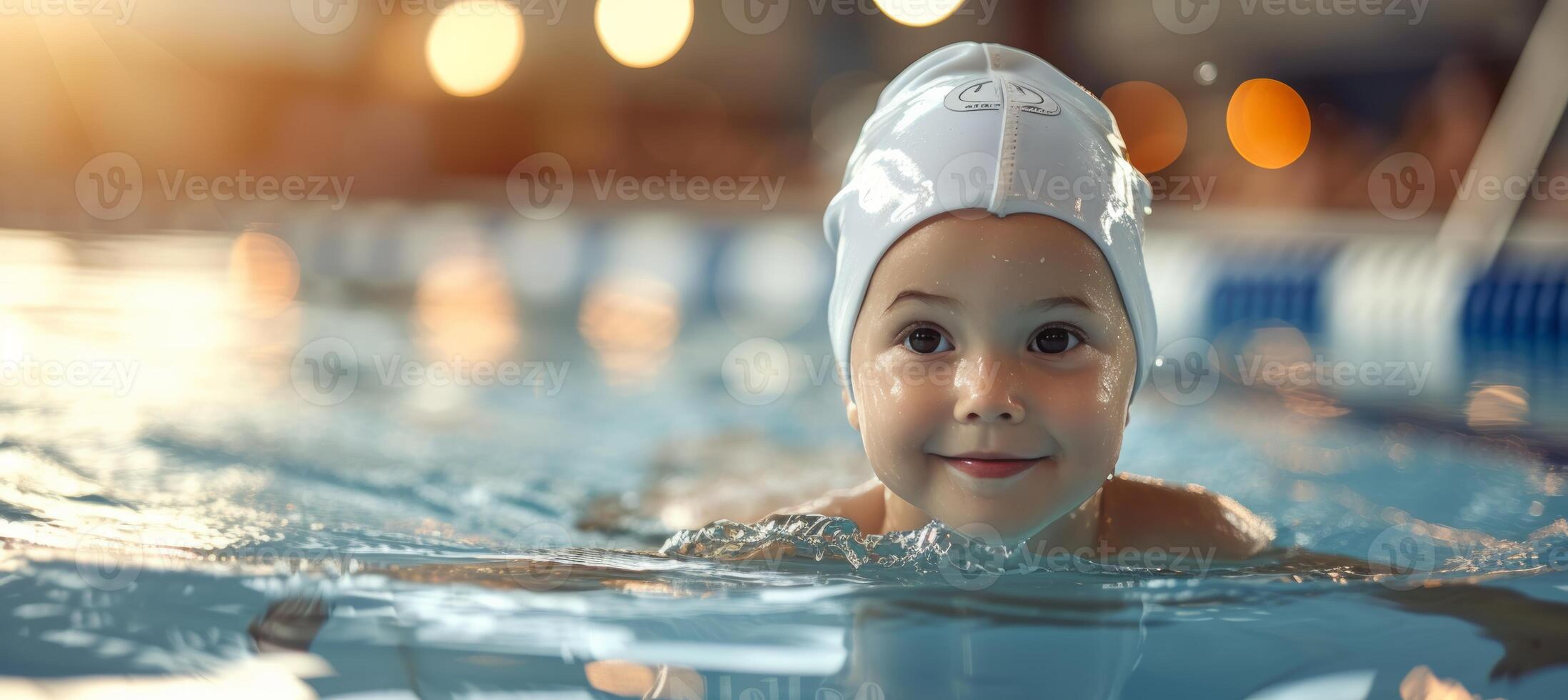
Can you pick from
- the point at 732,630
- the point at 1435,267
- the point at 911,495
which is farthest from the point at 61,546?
the point at 1435,267

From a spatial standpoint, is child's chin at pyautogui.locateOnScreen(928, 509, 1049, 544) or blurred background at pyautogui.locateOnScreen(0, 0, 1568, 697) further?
blurred background at pyautogui.locateOnScreen(0, 0, 1568, 697)

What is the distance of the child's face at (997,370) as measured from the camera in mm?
1510

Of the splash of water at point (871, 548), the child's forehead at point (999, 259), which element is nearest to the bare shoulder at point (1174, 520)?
the splash of water at point (871, 548)

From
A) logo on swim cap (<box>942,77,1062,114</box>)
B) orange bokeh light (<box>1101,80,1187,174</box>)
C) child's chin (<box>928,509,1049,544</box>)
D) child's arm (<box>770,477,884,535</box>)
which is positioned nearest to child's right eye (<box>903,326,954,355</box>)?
child's chin (<box>928,509,1049,544</box>)

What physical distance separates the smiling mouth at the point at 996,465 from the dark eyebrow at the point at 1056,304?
19 cm

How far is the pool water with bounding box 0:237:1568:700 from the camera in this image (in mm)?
1151

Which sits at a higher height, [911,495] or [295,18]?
[295,18]

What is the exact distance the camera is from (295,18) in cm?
1480

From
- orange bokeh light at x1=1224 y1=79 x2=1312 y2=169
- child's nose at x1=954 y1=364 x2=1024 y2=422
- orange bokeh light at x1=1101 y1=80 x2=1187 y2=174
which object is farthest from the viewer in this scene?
orange bokeh light at x1=1101 y1=80 x2=1187 y2=174

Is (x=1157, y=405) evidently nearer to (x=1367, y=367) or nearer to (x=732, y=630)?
(x=1367, y=367)

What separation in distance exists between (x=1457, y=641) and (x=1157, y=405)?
3420 millimetres

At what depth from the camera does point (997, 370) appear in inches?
58.6

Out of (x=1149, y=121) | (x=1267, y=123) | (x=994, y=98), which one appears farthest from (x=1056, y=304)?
(x=1149, y=121)

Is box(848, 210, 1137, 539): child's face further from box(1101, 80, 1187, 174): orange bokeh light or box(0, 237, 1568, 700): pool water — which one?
box(1101, 80, 1187, 174): orange bokeh light
